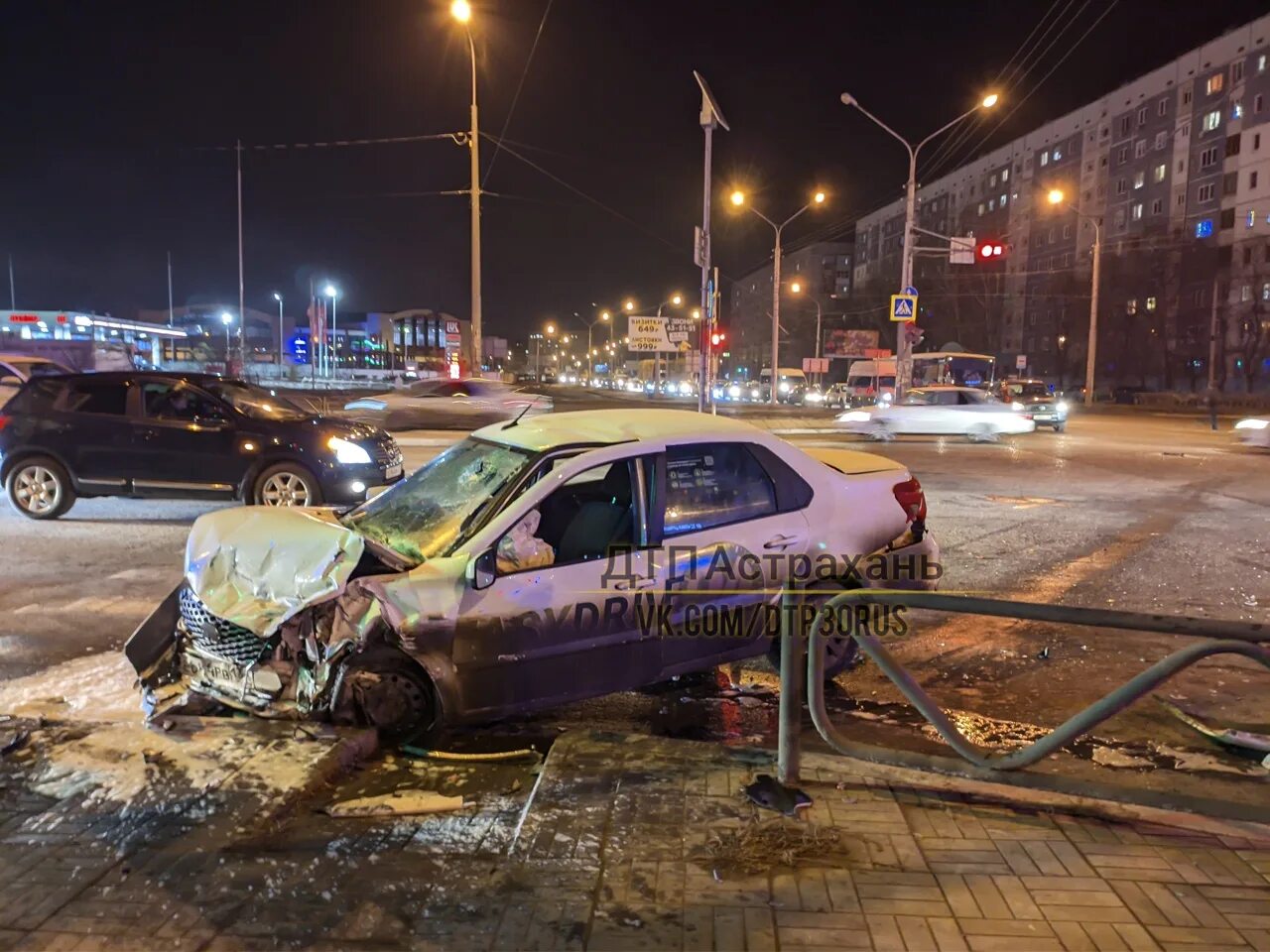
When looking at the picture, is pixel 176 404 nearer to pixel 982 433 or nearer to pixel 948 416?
pixel 948 416

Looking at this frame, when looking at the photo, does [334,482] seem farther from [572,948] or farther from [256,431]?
[572,948]

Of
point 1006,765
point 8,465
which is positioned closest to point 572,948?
point 1006,765

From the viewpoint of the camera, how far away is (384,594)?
427cm

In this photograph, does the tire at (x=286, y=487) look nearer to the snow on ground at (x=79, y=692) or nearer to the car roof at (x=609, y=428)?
the snow on ground at (x=79, y=692)

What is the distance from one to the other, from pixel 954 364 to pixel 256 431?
1954 inches

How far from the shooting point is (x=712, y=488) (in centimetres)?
499

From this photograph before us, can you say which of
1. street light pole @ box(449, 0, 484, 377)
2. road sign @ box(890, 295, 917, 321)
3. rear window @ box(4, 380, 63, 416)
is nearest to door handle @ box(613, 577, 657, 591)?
rear window @ box(4, 380, 63, 416)

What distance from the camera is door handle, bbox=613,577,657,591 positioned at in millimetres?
4562

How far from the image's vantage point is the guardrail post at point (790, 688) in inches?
146

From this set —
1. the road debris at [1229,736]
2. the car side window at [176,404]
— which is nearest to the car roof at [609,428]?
the road debris at [1229,736]

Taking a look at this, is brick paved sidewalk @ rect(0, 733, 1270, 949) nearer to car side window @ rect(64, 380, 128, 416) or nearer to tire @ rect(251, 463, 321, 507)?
tire @ rect(251, 463, 321, 507)

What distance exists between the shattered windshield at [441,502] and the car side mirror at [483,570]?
20cm

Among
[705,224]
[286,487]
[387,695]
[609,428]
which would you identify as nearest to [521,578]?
[387,695]

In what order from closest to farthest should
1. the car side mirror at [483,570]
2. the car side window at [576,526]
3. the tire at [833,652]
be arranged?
the car side mirror at [483,570] < the car side window at [576,526] < the tire at [833,652]
